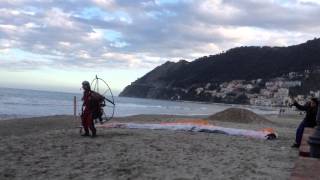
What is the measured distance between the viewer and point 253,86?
534 feet

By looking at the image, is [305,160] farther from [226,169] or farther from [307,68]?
[307,68]

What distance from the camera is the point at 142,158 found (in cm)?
1002

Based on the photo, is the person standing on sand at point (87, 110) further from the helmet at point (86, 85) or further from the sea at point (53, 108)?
the sea at point (53, 108)

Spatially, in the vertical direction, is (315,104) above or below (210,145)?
above

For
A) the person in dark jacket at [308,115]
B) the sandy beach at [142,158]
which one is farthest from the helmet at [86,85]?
the person in dark jacket at [308,115]

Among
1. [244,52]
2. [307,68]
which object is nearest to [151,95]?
[244,52]

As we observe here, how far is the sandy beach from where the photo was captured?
8.53m

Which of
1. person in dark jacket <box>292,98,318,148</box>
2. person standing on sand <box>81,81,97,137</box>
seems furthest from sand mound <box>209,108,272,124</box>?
person standing on sand <box>81,81,97,137</box>

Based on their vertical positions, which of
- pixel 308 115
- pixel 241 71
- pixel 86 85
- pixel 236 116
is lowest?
pixel 236 116

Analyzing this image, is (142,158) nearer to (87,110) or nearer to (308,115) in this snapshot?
(87,110)

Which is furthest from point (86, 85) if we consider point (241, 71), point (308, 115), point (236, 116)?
point (241, 71)

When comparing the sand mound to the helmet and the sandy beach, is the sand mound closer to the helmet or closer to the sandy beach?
the sandy beach

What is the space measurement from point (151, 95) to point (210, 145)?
184 metres

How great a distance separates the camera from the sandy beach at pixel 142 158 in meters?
8.53
